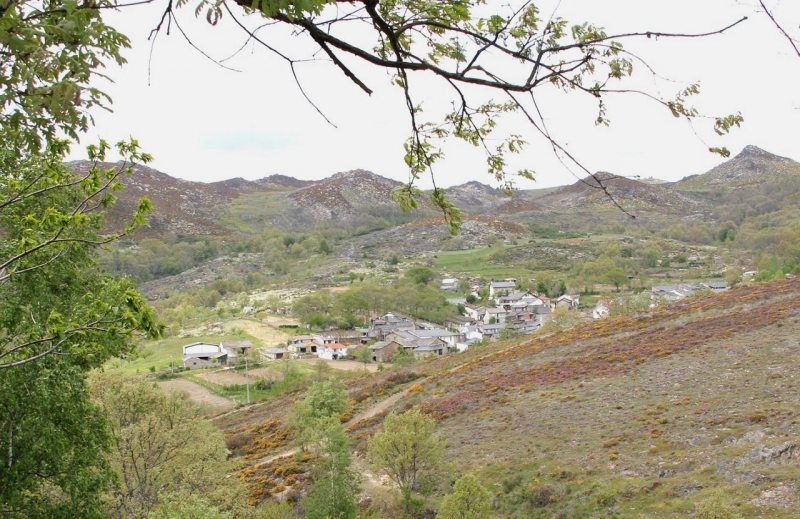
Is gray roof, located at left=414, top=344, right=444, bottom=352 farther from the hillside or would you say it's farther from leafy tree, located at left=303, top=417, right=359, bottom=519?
leafy tree, located at left=303, top=417, right=359, bottom=519

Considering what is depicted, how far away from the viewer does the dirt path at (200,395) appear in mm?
37688

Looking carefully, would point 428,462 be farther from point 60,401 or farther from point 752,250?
point 752,250

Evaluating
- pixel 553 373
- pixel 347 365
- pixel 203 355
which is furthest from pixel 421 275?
pixel 553 373

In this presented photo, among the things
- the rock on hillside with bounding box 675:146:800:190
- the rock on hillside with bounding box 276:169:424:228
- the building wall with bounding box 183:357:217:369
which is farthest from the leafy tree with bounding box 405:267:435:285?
the rock on hillside with bounding box 675:146:800:190

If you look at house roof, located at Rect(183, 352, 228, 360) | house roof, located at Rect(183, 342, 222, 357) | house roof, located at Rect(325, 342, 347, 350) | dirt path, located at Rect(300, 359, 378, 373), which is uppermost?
house roof, located at Rect(183, 342, 222, 357)

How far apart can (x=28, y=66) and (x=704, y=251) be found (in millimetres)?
117974

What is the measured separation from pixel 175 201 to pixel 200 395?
12035 cm

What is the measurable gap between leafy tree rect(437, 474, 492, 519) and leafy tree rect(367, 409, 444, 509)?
14.1 feet

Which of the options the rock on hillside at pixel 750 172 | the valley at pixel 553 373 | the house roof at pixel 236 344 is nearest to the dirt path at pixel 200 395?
the valley at pixel 553 373

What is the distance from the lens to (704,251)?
103 meters

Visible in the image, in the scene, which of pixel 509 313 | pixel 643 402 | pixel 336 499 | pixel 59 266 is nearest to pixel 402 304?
pixel 509 313

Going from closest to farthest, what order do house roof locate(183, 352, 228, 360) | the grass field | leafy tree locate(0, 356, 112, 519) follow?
leafy tree locate(0, 356, 112, 519) → house roof locate(183, 352, 228, 360) → the grass field

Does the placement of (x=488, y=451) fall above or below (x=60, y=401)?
below

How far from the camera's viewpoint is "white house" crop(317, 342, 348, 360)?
56.5 m
